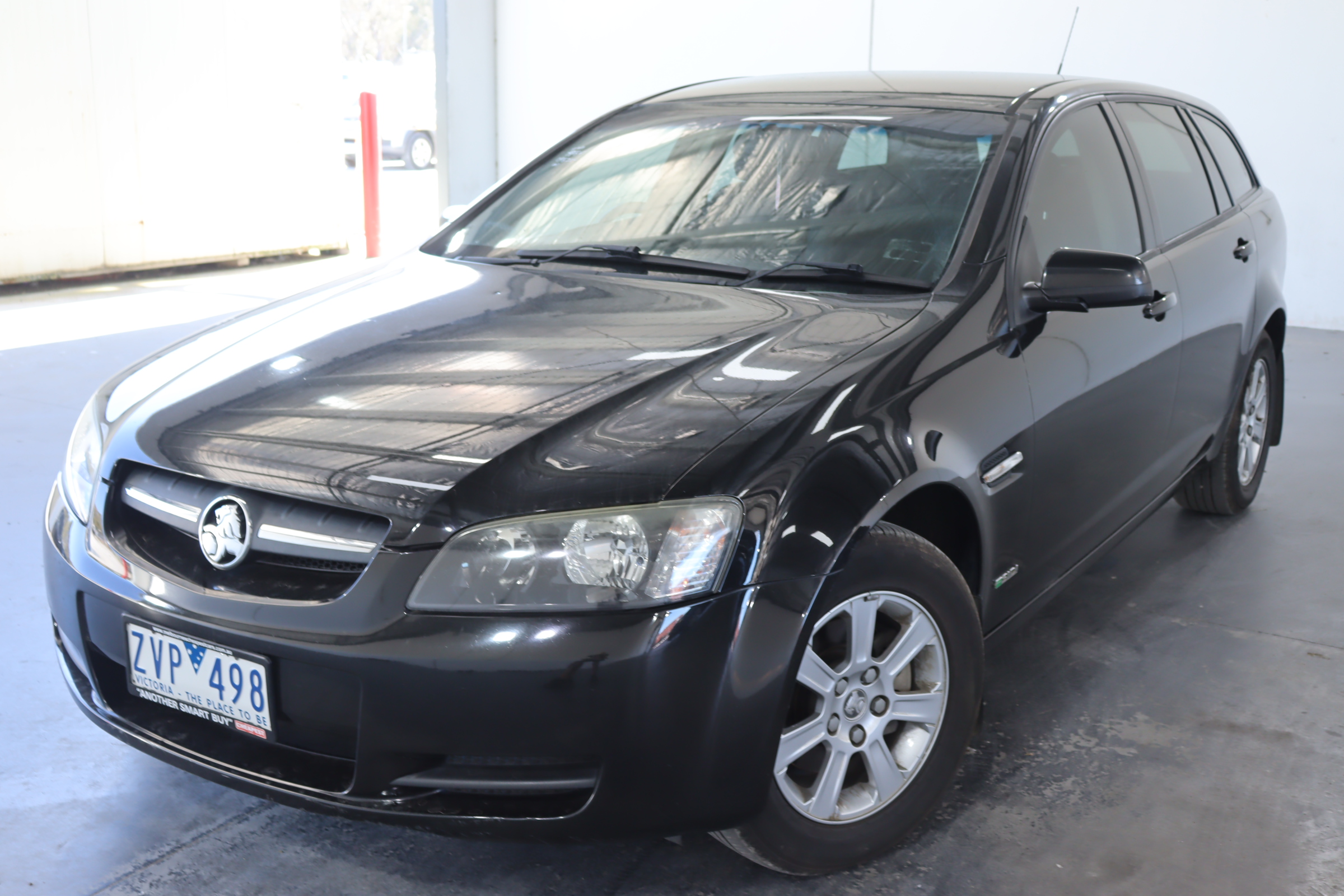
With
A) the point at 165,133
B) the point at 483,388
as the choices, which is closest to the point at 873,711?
the point at 483,388

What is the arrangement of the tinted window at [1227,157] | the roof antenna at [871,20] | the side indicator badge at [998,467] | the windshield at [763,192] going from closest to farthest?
the side indicator badge at [998,467] < the windshield at [763,192] < the tinted window at [1227,157] < the roof antenna at [871,20]

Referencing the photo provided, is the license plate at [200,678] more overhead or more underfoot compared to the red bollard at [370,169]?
more underfoot

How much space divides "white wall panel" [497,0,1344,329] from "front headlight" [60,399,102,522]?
239 inches

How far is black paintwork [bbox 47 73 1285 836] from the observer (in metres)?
A: 1.51

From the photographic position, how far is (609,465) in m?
1.58

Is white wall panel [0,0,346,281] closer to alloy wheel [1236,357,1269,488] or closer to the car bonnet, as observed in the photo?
the car bonnet

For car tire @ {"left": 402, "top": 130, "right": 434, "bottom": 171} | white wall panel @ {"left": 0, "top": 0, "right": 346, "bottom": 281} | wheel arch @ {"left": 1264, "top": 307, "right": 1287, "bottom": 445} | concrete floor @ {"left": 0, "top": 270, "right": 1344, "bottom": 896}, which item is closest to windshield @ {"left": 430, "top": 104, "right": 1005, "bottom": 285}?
concrete floor @ {"left": 0, "top": 270, "right": 1344, "bottom": 896}

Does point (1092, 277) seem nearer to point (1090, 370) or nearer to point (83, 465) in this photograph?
point (1090, 370)

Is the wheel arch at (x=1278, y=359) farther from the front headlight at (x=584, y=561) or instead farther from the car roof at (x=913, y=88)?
the front headlight at (x=584, y=561)

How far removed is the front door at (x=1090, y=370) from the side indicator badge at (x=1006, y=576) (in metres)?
0.08

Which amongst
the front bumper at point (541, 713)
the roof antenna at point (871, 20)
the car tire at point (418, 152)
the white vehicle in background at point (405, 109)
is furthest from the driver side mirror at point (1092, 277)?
the car tire at point (418, 152)

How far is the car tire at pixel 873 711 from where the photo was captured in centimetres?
169

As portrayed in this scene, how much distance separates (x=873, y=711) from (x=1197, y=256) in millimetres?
1643

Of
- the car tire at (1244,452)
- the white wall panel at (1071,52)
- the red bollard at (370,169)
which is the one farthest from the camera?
the red bollard at (370,169)
